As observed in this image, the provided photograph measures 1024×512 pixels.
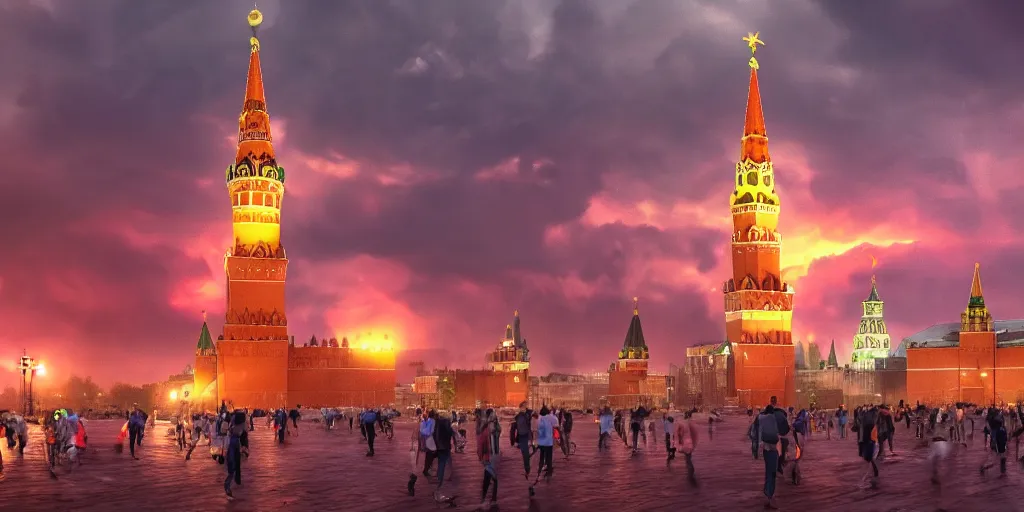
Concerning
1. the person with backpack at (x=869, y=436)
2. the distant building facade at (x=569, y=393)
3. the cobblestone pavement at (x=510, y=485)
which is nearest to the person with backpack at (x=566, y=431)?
the cobblestone pavement at (x=510, y=485)

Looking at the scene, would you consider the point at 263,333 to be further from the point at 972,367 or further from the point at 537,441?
the point at 972,367

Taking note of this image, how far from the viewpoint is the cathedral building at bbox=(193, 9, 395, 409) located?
241 feet

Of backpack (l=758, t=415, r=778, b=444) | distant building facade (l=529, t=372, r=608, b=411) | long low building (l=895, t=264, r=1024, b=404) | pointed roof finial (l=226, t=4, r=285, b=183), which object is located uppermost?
pointed roof finial (l=226, t=4, r=285, b=183)

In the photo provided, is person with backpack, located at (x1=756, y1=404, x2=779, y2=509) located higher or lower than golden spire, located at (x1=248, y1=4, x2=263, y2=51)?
lower

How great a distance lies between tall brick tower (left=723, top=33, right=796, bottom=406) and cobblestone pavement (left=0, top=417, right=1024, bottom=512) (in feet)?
169

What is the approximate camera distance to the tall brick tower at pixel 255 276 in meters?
73.4

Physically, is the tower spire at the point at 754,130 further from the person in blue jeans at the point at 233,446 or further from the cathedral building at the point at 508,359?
the person in blue jeans at the point at 233,446

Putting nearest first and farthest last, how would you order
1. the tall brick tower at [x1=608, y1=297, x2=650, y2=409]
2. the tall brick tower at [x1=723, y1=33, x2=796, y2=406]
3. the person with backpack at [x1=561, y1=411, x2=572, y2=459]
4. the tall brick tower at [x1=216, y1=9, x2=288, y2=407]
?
the person with backpack at [x1=561, y1=411, x2=572, y2=459]
the tall brick tower at [x1=216, y1=9, x2=288, y2=407]
the tall brick tower at [x1=723, y1=33, x2=796, y2=406]
the tall brick tower at [x1=608, y1=297, x2=650, y2=409]

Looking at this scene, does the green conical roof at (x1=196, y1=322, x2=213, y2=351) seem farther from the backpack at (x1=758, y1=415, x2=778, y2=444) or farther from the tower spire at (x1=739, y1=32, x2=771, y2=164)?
the backpack at (x1=758, y1=415, x2=778, y2=444)

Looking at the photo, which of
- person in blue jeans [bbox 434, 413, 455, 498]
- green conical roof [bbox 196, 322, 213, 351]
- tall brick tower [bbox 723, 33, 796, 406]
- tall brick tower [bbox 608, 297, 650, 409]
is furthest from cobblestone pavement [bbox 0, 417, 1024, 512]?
tall brick tower [bbox 608, 297, 650, 409]

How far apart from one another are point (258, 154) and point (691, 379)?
143 ft

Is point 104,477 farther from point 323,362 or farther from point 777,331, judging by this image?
point 777,331

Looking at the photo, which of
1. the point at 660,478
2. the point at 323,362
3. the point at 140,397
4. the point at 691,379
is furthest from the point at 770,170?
the point at 140,397

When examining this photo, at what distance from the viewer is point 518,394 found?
10975 centimetres
